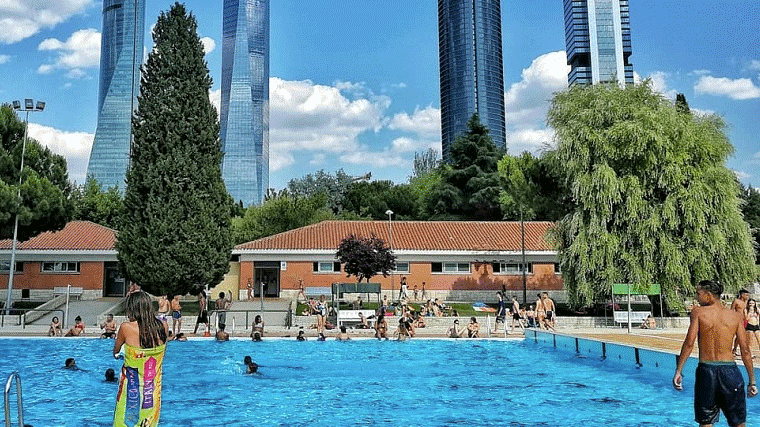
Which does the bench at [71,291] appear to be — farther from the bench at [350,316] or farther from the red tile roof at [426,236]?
the bench at [350,316]

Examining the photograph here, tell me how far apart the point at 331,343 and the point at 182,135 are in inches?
567

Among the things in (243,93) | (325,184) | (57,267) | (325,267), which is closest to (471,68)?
(243,93)

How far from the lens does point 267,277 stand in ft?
124

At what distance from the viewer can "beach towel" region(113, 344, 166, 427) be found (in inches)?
225

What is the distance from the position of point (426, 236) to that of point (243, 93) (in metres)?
145

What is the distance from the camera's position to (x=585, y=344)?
1814 centimetres

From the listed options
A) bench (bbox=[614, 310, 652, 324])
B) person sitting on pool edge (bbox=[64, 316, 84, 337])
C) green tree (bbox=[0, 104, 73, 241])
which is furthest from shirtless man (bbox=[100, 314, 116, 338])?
bench (bbox=[614, 310, 652, 324])

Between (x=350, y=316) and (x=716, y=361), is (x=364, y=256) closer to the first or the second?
(x=350, y=316)

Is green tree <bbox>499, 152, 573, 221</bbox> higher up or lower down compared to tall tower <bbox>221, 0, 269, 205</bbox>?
lower down

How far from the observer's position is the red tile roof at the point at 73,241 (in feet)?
121

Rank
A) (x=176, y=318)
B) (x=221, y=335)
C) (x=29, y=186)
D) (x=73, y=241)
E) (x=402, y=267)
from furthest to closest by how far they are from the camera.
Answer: (x=73, y=241)
(x=402, y=267)
(x=29, y=186)
(x=176, y=318)
(x=221, y=335)

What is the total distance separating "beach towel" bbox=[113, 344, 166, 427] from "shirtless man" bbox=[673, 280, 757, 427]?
5.31 metres

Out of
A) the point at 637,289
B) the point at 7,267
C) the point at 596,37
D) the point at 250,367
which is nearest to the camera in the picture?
the point at 250,367

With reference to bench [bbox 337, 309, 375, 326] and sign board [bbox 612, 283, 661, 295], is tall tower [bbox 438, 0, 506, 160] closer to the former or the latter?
sign board [bbox 612, 283, 661, 295]
